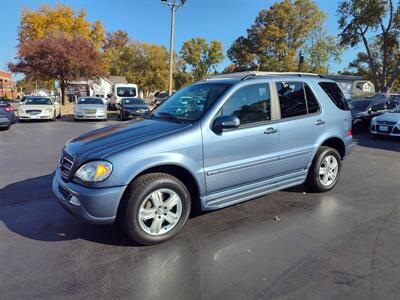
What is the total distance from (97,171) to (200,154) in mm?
1116

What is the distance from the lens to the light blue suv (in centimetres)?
309

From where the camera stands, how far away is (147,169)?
3234mm

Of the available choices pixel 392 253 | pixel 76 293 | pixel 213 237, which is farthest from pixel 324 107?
pixel 76 293

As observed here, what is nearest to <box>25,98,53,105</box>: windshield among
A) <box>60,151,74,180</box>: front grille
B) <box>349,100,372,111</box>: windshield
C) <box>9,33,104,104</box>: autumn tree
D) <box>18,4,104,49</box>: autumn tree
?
<box>9,33,104,104</box>: autumn tree

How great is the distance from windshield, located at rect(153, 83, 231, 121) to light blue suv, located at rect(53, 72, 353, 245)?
0.02m

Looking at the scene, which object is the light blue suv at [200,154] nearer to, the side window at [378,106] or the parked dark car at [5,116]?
the side window at [378,106]

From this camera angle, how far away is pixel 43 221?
12.9 ft

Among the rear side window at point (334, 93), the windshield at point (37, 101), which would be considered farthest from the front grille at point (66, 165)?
the windshield at point (37, 101)

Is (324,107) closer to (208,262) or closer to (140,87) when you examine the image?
(208,262)

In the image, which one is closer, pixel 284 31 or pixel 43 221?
pixel 43 221

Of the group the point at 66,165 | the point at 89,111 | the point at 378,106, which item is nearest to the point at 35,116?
the point at 89,111

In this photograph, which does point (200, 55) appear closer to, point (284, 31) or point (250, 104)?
point (284, 31)

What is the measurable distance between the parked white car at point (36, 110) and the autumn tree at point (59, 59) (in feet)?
36.4

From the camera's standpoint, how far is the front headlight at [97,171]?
9.86 feet
